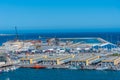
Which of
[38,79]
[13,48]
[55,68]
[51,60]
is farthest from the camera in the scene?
[13,48]

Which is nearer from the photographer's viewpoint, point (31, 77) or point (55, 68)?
point (31, 77)

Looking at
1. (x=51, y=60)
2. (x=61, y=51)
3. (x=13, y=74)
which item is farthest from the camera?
(x=61, y=51)

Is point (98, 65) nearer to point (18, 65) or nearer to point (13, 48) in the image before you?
point (18, 65)

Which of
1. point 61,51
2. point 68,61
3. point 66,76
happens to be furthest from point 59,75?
point 61,51

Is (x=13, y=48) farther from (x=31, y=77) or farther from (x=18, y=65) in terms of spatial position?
(x=31, y=77)

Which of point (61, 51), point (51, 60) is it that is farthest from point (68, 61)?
point (61, 51)

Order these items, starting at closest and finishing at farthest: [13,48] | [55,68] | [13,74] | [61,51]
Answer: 1. [13,74]
2. [55,68]
3. [61,51]
4. [13,48]
